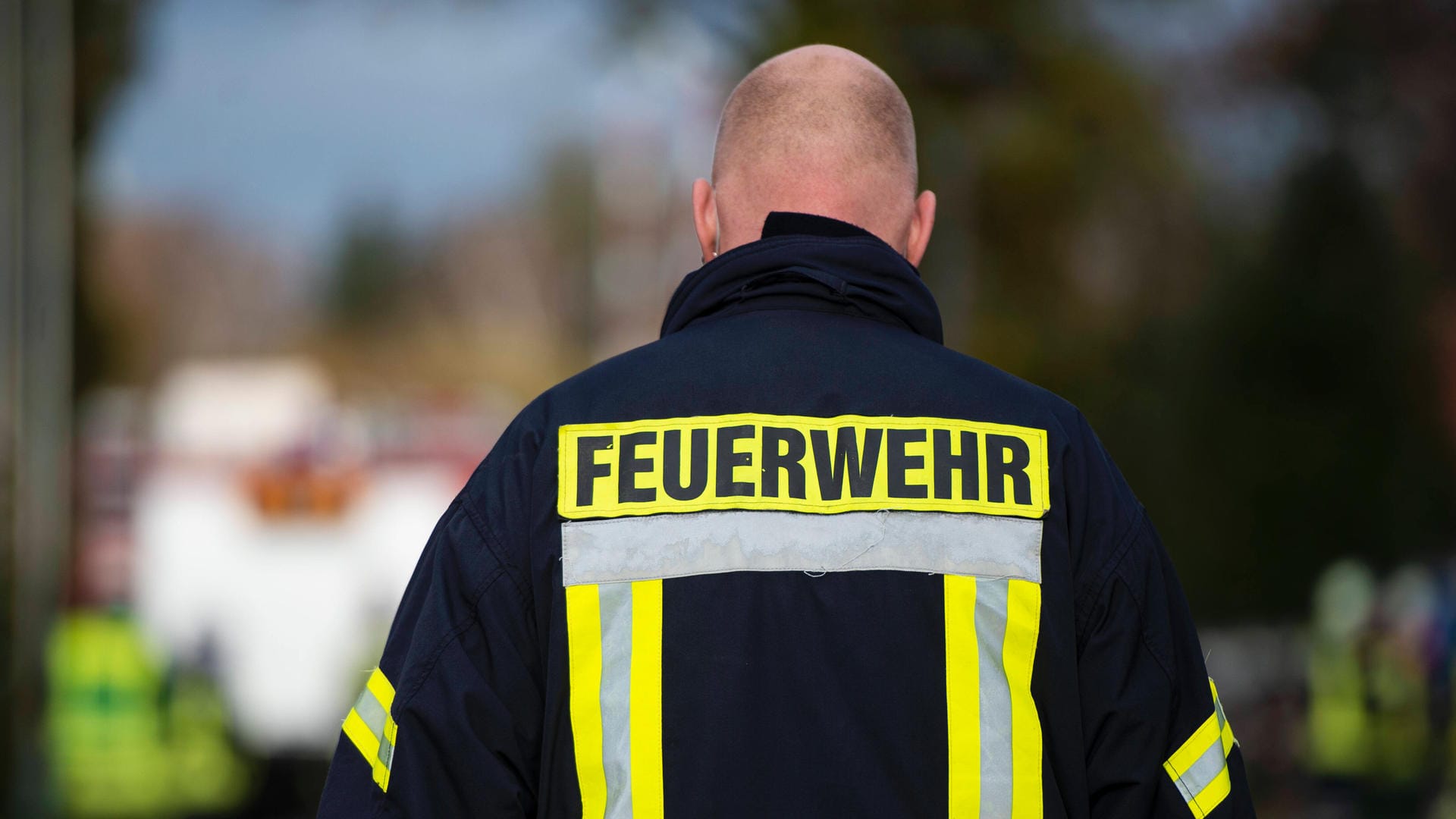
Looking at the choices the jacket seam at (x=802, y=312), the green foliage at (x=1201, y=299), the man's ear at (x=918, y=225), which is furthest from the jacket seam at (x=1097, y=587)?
the green foliage at (x=1201, y=299)

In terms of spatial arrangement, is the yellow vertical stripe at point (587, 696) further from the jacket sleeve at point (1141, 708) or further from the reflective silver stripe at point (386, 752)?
the jacket sleeve at point (1141, 708)

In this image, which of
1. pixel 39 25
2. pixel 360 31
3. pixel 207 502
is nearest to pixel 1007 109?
pixel 360 31

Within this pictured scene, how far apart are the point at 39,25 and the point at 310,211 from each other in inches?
48.3

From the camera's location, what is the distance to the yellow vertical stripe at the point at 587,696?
1.33 m

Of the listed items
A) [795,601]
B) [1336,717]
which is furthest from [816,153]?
[1336,717]

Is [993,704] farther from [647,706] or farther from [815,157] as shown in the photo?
[815,157]

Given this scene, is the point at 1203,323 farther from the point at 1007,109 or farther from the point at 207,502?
the point at 207,502

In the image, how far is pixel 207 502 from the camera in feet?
16.2

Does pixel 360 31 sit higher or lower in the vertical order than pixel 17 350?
higher

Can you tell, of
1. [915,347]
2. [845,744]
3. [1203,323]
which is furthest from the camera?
[1203,323]

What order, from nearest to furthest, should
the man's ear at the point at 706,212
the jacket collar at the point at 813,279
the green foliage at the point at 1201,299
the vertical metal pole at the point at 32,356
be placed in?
1. the jacket collar at the point at 813,279
2. the man's ear at the point at 706,212
3. the vertical metal pole at the point at 32,356
4. the green foliage at the point at 1201,299

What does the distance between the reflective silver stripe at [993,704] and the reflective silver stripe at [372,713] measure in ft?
1.96

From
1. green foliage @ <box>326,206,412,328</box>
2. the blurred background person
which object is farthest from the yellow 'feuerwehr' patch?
green foliage @ <box>326,206,412,328</box>

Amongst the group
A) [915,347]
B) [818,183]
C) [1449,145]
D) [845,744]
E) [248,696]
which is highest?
[1449,145]
